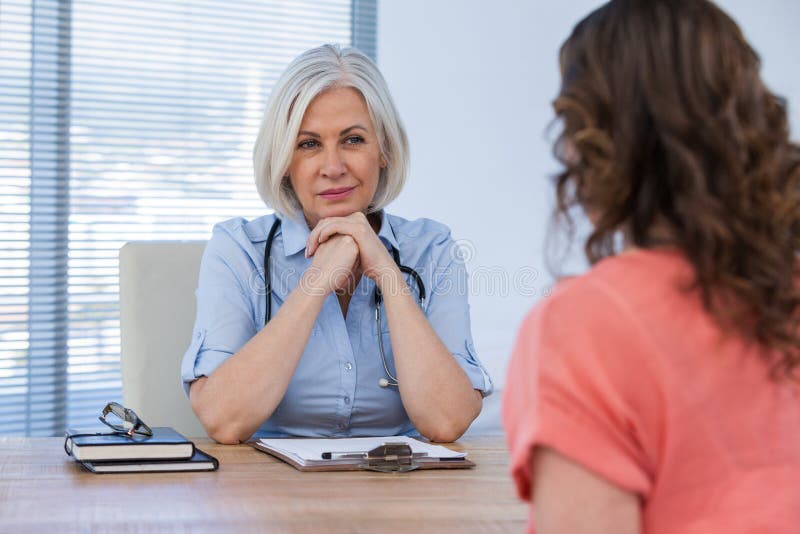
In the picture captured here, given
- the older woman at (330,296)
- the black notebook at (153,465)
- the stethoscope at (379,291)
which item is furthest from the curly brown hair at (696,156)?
the stethoscope at (379,291)

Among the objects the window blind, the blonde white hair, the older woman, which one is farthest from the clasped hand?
the window blind

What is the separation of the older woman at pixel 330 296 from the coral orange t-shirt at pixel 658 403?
0.97m

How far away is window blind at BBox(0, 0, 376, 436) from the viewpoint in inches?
126

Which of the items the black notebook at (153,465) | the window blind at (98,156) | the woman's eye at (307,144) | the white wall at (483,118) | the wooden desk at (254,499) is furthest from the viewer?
the white wall at (483,118)

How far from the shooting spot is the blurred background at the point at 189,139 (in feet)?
10.6

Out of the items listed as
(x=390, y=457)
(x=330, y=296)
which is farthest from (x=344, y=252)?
(x=390, y=457)

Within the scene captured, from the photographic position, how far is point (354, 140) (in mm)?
1888

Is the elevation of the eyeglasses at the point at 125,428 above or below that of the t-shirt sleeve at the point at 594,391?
below

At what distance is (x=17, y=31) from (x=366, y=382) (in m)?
2.22

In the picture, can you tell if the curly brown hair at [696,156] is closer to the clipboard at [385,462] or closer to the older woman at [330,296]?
the clipboard at [385,462]

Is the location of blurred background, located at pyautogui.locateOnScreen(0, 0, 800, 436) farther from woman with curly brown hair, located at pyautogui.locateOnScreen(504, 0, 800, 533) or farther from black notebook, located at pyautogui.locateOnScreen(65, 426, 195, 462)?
woman with curly brown hair, located at pyautogui.locateOnScreen(504, 0, 800, 533)

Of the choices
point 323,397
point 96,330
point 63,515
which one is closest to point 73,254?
point 96,330

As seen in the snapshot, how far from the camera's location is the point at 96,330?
335 cm

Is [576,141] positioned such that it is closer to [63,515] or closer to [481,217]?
[63,515]
